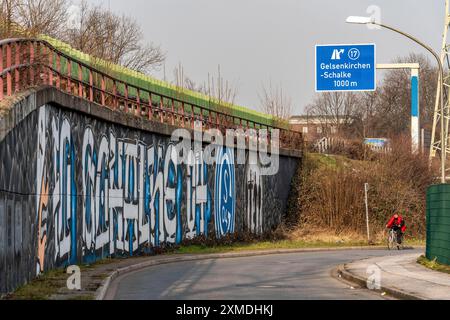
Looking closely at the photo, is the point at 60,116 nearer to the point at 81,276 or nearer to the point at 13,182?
the point at 81,276

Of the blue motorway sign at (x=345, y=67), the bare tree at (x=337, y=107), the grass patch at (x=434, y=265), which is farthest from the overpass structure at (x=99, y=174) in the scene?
the bare tree at (x=337, y=107)

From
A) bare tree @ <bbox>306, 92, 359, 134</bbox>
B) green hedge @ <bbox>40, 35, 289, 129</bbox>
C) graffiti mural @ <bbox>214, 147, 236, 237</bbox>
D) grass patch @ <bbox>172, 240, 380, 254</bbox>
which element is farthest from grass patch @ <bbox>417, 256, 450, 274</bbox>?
bare tree @ <bbox>306, 92, 359, 134</bbox>

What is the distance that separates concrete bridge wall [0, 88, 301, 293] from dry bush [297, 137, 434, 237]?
5105 mm

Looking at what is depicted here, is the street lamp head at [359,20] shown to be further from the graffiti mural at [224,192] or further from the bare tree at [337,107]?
the bare tree at [337,107]

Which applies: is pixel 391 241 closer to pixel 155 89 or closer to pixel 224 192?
pixel 224 192

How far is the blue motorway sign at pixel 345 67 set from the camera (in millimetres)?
38406

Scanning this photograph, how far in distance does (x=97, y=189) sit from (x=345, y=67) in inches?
614

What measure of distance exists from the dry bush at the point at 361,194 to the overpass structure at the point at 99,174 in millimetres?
2145

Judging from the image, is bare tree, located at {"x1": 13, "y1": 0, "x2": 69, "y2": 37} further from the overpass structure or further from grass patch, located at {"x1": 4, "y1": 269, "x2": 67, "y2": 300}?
grass patch, located at {"x1": 4, "y1": 269, "x2": 67, "y2": 300}

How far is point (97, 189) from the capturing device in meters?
26.4

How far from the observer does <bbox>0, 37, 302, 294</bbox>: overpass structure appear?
17.9 meters
